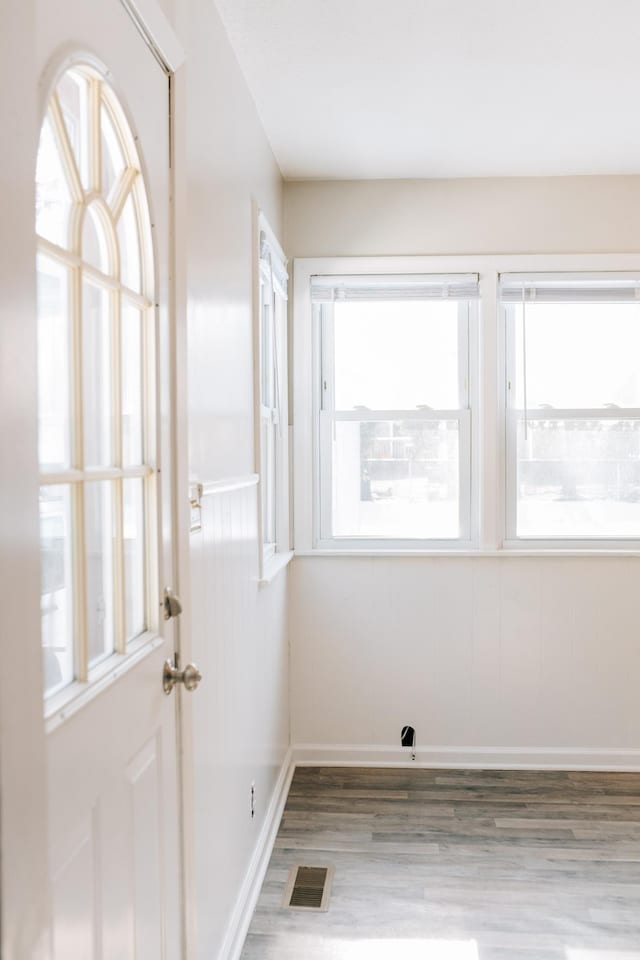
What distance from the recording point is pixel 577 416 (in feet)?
11.8

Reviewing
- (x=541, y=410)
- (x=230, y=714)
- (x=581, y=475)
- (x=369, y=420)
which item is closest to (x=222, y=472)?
(x=230, y=714)

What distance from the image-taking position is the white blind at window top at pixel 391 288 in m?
3.56

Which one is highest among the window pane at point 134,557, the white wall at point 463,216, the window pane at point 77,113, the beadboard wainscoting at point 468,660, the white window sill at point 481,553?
the white wall at point 463,216

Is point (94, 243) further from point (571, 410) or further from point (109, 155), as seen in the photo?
point (571, 410)

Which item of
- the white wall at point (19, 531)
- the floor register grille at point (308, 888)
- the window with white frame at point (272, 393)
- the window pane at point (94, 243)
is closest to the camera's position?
the white wall at point (19, 531)

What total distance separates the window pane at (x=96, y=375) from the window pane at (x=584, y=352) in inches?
105

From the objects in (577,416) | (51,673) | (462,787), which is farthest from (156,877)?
(577,416)

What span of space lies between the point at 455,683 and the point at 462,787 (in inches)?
17.2

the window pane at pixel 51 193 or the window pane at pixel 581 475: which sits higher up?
the window pane at pixel 51 193

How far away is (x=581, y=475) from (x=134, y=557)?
266 centimetres

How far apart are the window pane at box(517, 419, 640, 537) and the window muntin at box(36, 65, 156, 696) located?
8.20 ft

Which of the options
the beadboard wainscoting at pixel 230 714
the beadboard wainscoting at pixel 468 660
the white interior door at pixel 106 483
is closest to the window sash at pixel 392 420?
the beadboard wainscoting at pixel 468 660

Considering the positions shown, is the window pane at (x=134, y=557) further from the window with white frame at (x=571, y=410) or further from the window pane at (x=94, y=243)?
the window with white frame at (x=571, y=410)

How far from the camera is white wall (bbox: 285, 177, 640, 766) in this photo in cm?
356
